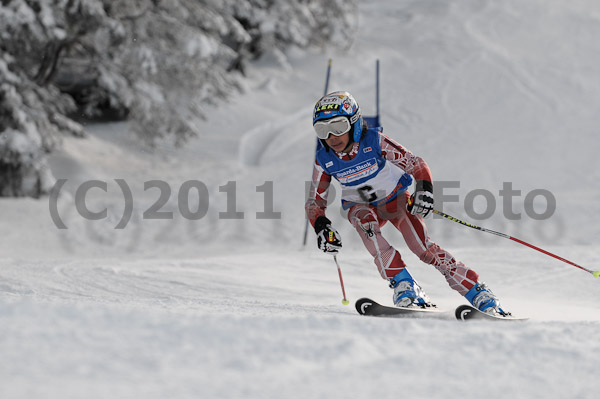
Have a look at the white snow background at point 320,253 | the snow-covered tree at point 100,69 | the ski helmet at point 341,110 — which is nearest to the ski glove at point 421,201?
the ski helmet at point 341,110

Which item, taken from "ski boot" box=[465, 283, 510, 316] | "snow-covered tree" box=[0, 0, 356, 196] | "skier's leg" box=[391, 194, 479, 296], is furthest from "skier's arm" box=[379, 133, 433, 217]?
"snow-covered tree" box=[0, 0, 356, 196]

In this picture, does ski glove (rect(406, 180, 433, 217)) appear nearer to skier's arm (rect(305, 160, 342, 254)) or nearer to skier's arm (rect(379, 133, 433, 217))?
skier's arm (rect(379, 133, 433, 217))

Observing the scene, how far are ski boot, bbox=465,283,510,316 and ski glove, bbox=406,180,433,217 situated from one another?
627mm

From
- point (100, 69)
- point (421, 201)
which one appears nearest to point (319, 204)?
point (421, 201)

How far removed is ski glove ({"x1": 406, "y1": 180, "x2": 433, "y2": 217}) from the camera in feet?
13.9

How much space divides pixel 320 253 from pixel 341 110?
4.21 meters

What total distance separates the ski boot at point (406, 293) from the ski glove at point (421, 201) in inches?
17.5

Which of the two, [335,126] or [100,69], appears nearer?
[335,126]

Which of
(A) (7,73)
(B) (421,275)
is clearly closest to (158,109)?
(A) (7,73)

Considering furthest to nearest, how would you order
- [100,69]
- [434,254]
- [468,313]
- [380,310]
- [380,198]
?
[100,69] → [380,198] → [434,254] → [380,310] → [468,313]

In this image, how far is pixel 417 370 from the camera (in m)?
2.35

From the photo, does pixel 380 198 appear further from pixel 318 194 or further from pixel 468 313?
pixel 468 313

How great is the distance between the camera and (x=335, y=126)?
4.35 metres

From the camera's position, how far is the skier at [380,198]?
171 inches
